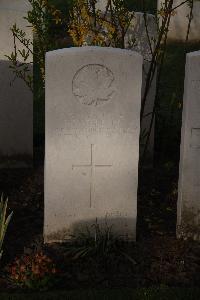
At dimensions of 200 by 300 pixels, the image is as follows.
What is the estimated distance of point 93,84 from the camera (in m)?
4.43

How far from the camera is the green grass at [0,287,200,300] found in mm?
3928

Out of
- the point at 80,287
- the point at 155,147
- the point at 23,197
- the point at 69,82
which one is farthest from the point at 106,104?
the point at 155,147

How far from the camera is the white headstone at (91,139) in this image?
14.4ft

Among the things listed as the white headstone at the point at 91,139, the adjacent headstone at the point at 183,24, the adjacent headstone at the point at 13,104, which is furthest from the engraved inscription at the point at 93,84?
the adjacent headstone at the point at 183,24

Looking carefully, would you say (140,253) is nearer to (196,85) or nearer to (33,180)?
(196,85)

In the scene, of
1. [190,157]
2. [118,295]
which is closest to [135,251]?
[118,295]

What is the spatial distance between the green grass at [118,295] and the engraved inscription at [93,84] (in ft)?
4.75

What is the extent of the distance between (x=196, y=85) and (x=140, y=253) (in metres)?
1.42

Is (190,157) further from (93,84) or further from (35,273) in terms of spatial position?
(35,273)

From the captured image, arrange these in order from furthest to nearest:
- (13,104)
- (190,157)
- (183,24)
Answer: (183,24)
(13,104)
(190,157)

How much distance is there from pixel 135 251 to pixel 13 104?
2717 mm

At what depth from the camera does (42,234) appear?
489 centimetres

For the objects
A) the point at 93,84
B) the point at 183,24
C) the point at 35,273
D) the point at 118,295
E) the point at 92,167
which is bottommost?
the point at 118,295

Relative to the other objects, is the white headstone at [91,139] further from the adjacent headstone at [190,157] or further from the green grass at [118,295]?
the green grass at [118,295]
